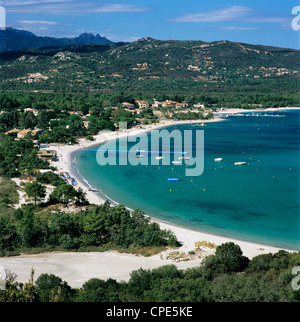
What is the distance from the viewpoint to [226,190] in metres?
20.2

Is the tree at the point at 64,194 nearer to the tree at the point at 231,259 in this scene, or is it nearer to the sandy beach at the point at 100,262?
the sandy beach at the point at 100,262

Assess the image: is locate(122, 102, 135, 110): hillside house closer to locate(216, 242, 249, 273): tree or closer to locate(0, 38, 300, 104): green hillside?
locate(0, 38, 300, 104): green hillside

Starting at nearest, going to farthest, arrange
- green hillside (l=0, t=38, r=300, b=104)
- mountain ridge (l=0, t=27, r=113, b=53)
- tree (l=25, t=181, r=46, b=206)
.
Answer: tree (l=25, t=181, r=46, b=206)
green hillside (l=0, t=38, r=300, b=104)
mountain ridge (l=0, t=27, r=113, b=53)

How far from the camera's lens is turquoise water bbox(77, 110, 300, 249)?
15203mm

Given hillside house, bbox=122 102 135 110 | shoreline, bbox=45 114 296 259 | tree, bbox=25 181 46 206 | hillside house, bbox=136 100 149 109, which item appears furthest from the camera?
hillside house, bbox=136 100 149 109

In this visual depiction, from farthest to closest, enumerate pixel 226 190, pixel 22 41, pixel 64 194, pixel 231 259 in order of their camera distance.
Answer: pixel 22 41
pixel 226 190
pixel 64 194
pixel 231 259

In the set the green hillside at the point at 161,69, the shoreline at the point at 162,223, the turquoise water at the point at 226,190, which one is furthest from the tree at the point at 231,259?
the green hillside at the point at 161,69

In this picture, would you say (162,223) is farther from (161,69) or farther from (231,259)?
(161,69)

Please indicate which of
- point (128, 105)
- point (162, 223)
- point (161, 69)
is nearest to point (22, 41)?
point (161, 69)

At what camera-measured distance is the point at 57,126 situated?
114ft

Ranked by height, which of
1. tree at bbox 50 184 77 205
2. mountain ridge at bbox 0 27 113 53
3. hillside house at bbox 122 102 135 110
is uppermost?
mountain ridge at bbox 0 27 113 53

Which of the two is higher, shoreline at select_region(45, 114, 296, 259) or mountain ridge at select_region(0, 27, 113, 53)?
mountain ridge at select_region(0, 27, 113, 53)

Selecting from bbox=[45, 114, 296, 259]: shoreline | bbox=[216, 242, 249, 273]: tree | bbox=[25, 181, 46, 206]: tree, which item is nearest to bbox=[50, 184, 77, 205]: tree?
bbox=[25, 181, 46, 206]: tree

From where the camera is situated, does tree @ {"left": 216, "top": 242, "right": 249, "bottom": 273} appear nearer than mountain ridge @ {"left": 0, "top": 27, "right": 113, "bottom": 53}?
Yes
